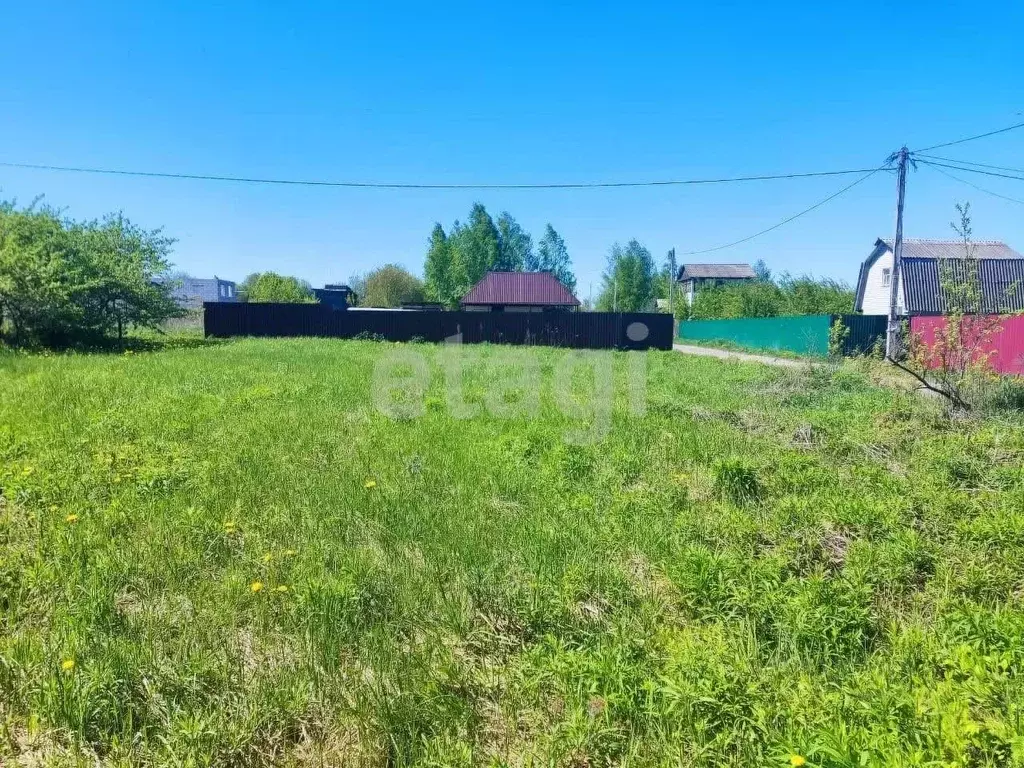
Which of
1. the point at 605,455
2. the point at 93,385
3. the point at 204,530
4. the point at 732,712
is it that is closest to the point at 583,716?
the point at 732,712

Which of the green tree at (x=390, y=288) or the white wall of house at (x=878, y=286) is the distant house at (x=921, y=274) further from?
the green tree at (x=390, y=288)

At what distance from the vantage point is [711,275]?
204ft

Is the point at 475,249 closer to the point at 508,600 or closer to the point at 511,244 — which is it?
the point at 511,244

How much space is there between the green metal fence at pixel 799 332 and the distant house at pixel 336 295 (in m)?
40.5

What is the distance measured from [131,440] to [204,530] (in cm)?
246

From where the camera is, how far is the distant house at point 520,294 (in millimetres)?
37156

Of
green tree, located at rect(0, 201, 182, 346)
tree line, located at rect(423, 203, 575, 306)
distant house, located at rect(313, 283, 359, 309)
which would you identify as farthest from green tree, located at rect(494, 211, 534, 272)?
green tree, located at rect(0, 201, 182, 346)

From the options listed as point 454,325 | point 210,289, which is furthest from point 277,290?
point 454,325

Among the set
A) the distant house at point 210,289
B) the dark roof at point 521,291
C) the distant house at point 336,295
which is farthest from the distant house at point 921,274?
the distant house at point 210,289

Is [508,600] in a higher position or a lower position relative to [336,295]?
lower

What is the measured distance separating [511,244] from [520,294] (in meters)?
25.1

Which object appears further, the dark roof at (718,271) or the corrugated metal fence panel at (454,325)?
the dark roof at (718,271)

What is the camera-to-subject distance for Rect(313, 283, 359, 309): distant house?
5934cm

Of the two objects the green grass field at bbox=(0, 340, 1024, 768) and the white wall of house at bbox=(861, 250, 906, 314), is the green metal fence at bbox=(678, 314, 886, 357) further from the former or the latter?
the green grass field at bbox=(0, 340, 1024, 768)
